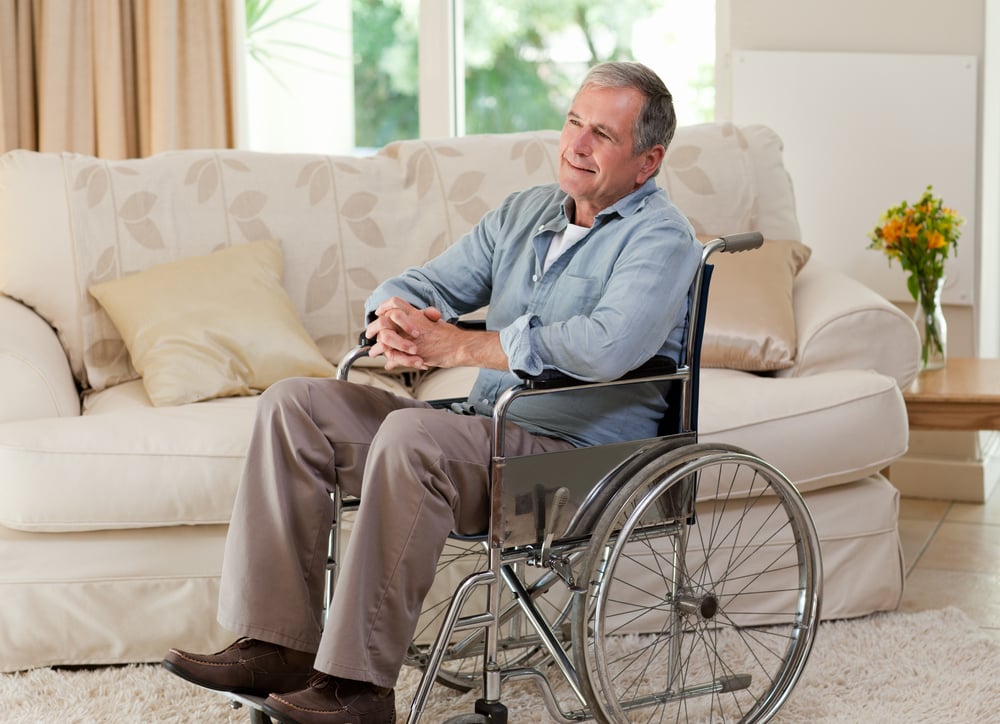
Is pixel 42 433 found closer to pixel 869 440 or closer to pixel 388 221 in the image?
pixel 388 221

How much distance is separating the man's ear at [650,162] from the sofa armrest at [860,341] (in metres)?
0.77

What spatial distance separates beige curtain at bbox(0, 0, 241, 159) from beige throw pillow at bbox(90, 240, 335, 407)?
141 centimetres

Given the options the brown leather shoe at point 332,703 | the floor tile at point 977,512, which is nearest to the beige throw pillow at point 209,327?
the brown leather shoe at point 332,703

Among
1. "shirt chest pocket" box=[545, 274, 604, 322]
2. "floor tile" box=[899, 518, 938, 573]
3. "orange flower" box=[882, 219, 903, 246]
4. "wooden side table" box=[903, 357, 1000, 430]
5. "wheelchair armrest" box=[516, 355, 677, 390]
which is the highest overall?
"orange flower" box=[882, 219, 903, 246]

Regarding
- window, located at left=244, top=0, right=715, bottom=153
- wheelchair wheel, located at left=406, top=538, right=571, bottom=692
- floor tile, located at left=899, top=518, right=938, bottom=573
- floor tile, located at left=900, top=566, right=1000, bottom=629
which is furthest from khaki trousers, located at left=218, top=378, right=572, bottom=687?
window, located at left=244, top=0, right=715, bottom=153

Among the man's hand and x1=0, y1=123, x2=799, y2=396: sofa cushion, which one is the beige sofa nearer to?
x1=0, y1=123, x2=799, y2=396: sofa cushion

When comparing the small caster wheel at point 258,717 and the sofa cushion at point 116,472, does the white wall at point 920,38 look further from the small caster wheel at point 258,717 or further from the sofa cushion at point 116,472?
the small caster wheel at point 258,717

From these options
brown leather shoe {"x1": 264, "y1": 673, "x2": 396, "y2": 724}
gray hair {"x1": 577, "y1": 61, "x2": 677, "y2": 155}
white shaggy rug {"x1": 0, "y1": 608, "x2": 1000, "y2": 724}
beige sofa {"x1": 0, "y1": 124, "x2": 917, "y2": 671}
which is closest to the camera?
brown leather shoe {"x1": 264, "y1": 673, "x2": 396, "y2": 724}

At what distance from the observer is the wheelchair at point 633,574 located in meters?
1.62

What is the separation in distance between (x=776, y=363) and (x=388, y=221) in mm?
966

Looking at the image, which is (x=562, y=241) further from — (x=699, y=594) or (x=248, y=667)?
(x=248, y=667)

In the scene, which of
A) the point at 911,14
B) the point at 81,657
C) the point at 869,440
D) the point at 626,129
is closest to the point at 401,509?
the point at 626,129

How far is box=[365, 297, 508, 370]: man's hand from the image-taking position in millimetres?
1724

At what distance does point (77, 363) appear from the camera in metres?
2.58
